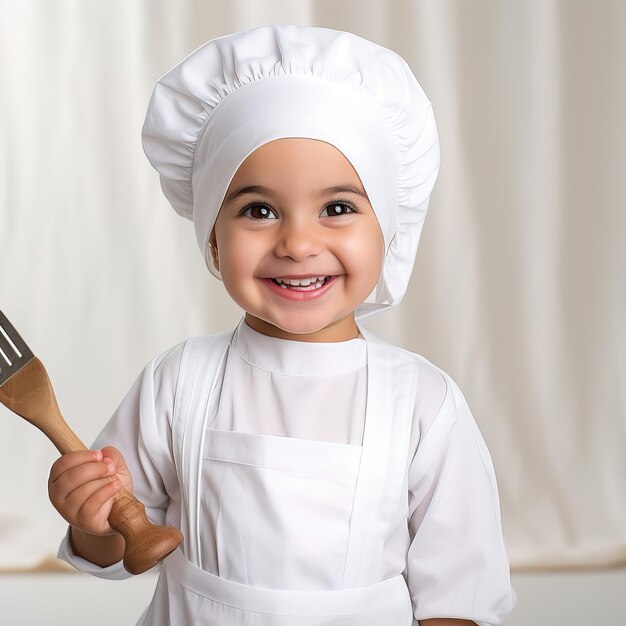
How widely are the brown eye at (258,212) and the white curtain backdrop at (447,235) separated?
0.96 m

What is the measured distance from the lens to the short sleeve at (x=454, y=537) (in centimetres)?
102

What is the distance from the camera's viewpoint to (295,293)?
94cm

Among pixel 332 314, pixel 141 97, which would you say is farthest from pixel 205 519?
pixel 141 97

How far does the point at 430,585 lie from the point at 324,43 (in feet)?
1.76

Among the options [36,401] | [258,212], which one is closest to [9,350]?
[36,401]

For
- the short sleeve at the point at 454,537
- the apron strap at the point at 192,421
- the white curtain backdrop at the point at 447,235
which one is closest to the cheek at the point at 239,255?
the apron strap at the point at 192,421

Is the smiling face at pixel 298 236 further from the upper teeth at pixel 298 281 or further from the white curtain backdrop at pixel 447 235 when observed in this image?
the white curtain backdrop at pixel 447 235

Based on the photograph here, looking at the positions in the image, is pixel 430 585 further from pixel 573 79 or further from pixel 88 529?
pixel 573 79

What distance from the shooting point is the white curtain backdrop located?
6.19ft

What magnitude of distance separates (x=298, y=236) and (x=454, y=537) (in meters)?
0.35

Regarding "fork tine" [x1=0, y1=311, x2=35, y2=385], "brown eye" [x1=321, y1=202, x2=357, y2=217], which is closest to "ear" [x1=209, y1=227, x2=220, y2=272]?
"brown eye" [x1=321, y1=202, x2=357, y2=217]

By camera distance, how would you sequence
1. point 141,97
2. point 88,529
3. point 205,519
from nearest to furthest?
point 88,529, point 205,519, point 141,97

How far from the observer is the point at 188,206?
3.55 ft

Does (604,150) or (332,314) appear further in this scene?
(604,150)
